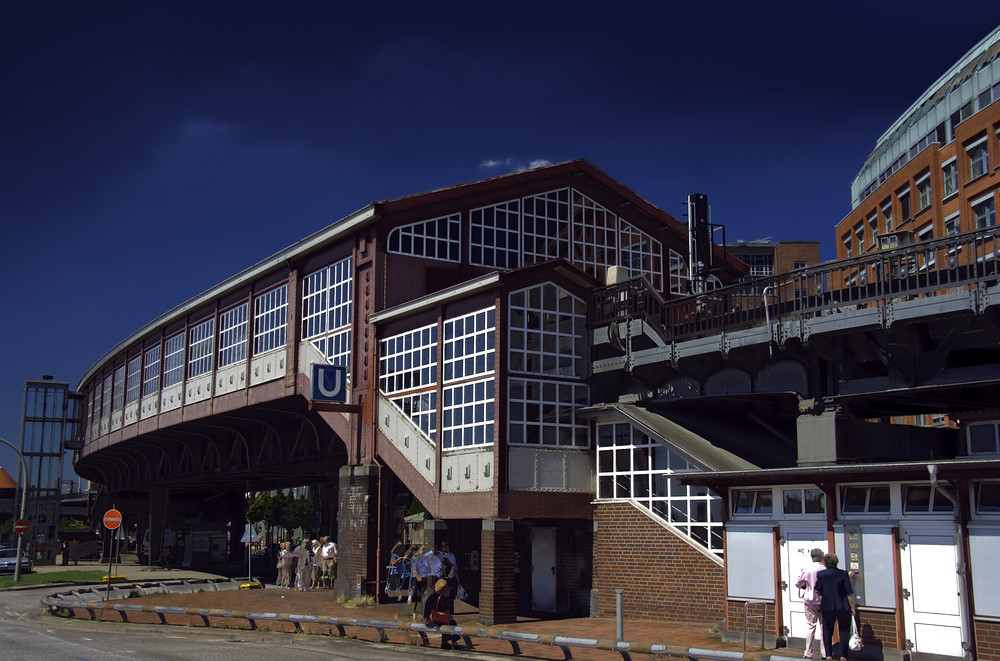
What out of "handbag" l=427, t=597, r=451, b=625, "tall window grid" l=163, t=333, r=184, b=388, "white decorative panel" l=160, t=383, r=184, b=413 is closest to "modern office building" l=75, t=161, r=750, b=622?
"white decorative panel" l=160, t=383, r=184, b=413

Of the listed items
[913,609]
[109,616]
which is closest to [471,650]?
[913,609]

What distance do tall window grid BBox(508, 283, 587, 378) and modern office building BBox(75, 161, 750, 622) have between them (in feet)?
0.15

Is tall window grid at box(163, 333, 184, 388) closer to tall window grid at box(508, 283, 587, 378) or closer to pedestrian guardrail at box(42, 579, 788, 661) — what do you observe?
pedestrian guardrail at box(42, 579, 788, 661)

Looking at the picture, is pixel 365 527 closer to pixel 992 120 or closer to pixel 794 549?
pixel 794 549

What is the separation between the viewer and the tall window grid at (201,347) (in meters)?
37.2

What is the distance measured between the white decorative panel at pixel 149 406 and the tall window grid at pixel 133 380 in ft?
4.26

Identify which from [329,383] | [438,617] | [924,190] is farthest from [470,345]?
[924,190]

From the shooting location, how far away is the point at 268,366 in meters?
32.1

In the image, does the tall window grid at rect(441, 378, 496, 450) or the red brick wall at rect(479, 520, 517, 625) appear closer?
the red brick wall at rect(479, 520, 517, 625)

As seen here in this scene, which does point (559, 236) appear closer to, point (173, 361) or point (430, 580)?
point (430, 580)

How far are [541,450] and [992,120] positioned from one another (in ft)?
105

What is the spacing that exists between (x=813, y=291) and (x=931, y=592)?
714 centimetres

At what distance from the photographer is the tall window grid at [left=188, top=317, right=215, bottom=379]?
37.2 m

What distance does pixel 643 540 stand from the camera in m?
21.7
